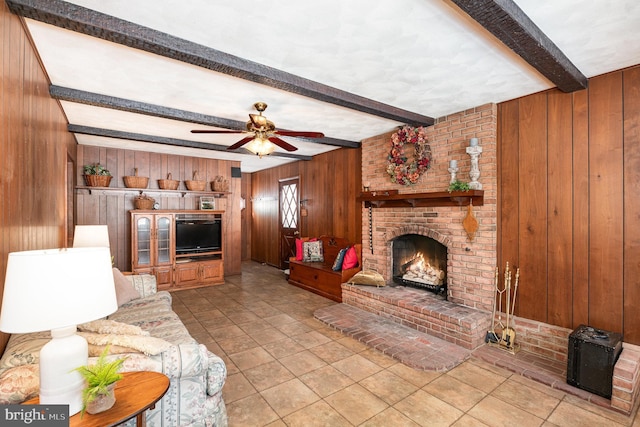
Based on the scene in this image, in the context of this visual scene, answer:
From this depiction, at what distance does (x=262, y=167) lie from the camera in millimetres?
8094

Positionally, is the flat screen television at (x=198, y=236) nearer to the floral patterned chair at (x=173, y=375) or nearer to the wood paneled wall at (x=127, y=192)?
the wood paneled wall at (x=127, y=192)

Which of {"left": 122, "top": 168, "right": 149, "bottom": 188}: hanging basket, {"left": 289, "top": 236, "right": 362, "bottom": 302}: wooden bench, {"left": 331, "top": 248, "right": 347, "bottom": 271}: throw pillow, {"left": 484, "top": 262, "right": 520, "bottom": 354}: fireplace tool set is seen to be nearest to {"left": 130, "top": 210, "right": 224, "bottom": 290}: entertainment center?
{"left": 122, "top": 168, "right": 149, "bottom": 188}: hanging basket

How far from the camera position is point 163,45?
2.11 meters

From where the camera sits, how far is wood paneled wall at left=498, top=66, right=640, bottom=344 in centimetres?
268

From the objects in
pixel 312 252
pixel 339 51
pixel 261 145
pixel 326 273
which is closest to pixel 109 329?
pixel 261 145

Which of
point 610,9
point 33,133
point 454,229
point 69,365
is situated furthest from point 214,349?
point 610,9

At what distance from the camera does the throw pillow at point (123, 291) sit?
343 cm

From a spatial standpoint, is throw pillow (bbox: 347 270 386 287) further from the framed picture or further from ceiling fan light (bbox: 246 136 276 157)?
the framed picture

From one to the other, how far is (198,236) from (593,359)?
5904mm

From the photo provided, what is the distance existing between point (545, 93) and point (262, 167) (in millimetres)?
6231

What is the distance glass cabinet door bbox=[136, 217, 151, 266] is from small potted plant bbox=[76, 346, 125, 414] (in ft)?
15.5

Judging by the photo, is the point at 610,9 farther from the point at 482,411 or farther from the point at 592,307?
the point at 482,411

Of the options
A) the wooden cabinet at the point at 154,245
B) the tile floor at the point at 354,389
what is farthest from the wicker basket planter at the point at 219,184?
the tile floor at the point at 354,389

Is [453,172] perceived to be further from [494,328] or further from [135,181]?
[135,181]
